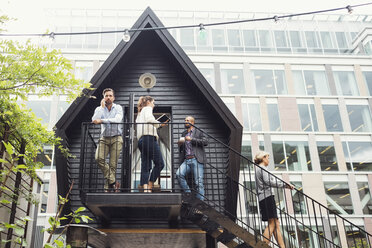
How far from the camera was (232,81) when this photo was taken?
29.6 m

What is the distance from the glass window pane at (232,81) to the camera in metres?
29.4

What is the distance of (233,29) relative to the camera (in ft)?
102

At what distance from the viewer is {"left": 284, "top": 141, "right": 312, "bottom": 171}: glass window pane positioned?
89.3ft

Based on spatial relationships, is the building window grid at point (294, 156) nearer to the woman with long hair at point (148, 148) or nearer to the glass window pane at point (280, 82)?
the glass window pane at point (280, 82)

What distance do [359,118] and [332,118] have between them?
93.8 inches

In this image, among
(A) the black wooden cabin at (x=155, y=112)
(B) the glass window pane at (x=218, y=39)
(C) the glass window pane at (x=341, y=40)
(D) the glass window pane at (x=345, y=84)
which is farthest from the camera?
(C) the glass window pane at (x=341, y=40)

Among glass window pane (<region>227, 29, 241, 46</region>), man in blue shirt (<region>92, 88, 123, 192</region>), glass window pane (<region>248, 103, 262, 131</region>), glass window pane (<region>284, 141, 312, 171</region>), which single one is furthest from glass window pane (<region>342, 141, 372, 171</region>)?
man in blue shirt (<region>92, 88, 123, 192</region>)

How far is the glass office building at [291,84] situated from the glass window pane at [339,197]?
2.9 inches

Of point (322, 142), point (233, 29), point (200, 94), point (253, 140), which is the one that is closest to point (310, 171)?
point (322, 142)

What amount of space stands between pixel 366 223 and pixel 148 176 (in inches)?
935

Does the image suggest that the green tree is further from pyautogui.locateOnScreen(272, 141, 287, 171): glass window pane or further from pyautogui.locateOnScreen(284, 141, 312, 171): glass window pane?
pyautogui.locateOnScreen(284, 141, 312, 171): glass window pane

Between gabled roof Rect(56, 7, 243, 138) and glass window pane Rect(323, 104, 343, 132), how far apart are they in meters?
22.1

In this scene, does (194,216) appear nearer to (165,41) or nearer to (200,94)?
(200,94)

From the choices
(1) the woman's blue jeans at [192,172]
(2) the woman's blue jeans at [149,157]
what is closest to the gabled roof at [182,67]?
(1) the woman's blue jeans at [192,172]
